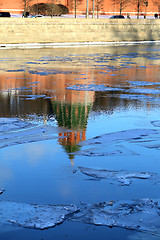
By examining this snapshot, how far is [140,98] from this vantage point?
11664 mm

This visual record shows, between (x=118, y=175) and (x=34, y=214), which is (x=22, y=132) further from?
(x=34, y=214)

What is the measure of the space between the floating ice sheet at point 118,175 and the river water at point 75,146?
3cm

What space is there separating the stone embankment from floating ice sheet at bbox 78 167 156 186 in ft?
105

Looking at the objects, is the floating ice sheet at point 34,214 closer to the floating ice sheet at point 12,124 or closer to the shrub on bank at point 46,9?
the floating ice sheet at point 12,124

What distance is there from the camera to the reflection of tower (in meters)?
7.17

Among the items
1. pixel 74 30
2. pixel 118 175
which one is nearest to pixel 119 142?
pixel 118 175

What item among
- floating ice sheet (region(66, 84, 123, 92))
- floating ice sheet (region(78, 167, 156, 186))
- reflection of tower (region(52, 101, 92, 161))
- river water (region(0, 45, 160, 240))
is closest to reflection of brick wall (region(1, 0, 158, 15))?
river water (region(0, 45, 160, 240))

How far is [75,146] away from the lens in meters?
7.01

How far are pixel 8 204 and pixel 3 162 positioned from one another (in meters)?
1.45

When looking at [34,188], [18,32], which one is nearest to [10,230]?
[34,188]

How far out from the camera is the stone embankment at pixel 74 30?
127 feet

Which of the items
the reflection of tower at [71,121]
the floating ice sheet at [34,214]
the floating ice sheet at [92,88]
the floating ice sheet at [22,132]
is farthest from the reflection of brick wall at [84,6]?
the floating ice sheet at [34,214]

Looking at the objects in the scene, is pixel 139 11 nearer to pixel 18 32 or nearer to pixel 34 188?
pixel 18 32

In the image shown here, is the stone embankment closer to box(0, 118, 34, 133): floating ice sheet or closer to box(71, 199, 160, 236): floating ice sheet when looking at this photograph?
→ box(0, 118, 34, 133): floating ice sheet
